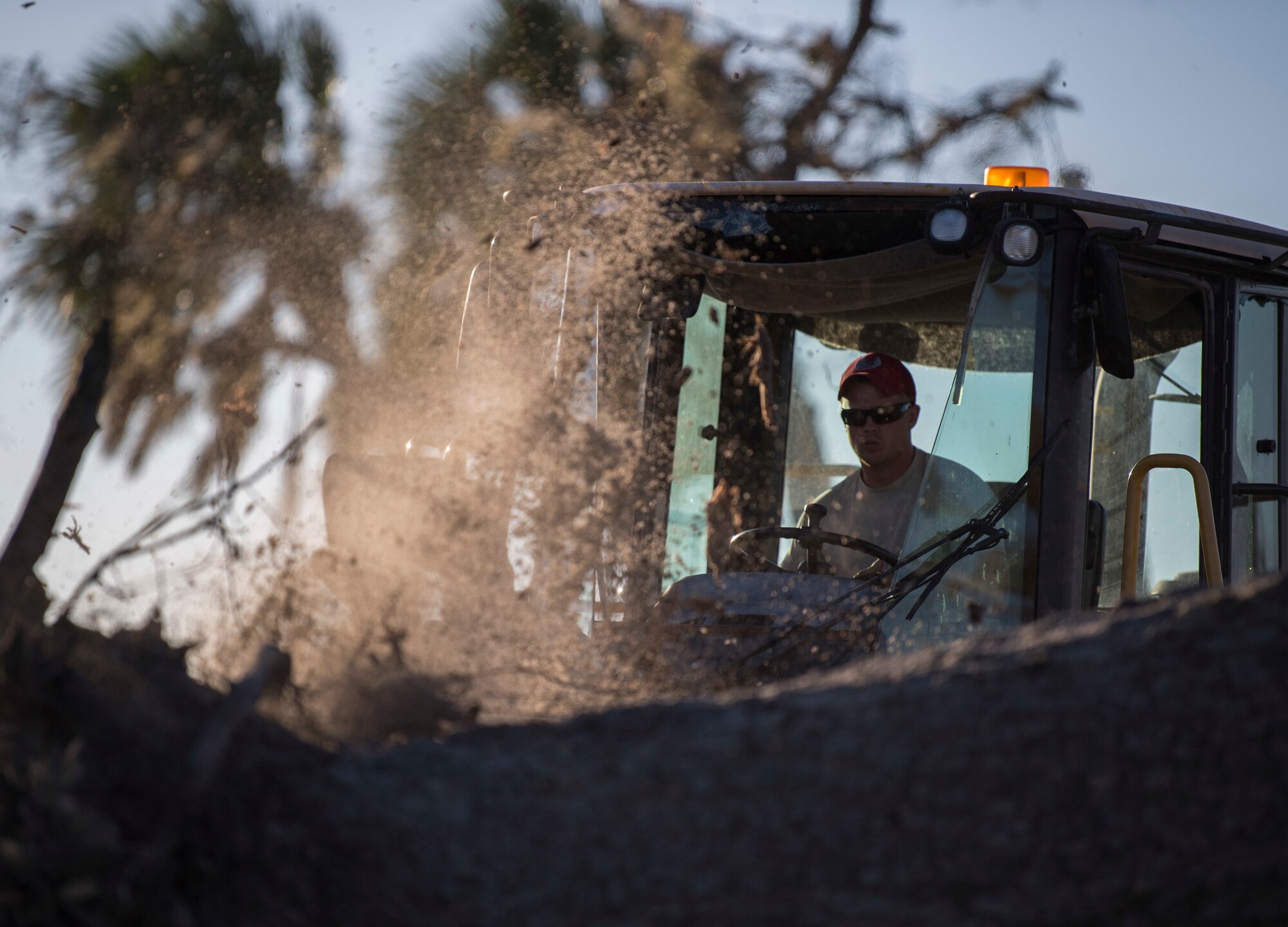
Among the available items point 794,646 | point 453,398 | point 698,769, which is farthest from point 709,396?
point 698,769

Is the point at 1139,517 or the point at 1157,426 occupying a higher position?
the point at 1157,426

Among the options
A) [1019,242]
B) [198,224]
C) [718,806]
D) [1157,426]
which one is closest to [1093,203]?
[1019,242]

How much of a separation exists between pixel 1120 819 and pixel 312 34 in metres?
14.8

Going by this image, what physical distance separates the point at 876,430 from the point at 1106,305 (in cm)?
116

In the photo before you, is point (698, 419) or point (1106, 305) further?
point (698, 419)

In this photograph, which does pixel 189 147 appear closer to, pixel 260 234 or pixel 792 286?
pixel 260 234

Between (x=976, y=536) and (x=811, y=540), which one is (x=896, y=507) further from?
(x=976, y=536)

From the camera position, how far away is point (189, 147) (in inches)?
523

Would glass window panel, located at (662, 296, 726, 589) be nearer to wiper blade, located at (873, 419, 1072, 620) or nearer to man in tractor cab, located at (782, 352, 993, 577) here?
man in tractor cab, located at (782, 352, 993, 577)

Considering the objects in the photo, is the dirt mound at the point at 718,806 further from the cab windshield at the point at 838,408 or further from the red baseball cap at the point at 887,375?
the red baseball cap at the point at 887,375

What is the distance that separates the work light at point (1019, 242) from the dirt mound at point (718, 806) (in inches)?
88.6

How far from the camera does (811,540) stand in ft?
14.1

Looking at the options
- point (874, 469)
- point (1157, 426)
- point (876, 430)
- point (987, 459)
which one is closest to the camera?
point (987, 459)

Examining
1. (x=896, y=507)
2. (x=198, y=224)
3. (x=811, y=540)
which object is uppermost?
(x=198, y=224)
